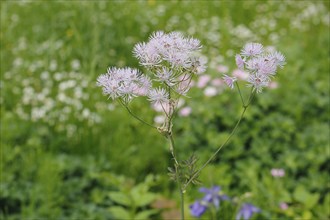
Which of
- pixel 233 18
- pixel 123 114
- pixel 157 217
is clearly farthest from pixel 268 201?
pixel 233 18

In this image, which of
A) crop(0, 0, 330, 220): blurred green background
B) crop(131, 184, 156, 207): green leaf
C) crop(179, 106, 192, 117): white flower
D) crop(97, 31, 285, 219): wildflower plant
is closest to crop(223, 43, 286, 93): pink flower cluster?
crop(97, 31, 285, 219): wildflower plant

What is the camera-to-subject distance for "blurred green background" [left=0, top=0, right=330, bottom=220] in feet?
7.06

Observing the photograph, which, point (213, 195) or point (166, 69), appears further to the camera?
point (213, 195)

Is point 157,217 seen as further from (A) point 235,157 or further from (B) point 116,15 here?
(B) point 116,15

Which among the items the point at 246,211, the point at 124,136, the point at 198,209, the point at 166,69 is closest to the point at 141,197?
the point at 198,209

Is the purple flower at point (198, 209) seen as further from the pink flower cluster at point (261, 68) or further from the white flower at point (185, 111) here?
the white flower at point (185, 111)

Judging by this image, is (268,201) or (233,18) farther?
→ (233,18)

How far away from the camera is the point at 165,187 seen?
2.45 m

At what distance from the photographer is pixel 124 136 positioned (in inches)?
105

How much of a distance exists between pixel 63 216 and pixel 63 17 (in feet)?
7.90

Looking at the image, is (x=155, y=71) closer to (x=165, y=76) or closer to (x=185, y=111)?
(x=165, y=76)

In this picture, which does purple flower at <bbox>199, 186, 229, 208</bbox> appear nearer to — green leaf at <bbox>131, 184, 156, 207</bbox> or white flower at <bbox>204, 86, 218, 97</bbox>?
green leaf at <bbox>131, 184, 156, 207</bbox>

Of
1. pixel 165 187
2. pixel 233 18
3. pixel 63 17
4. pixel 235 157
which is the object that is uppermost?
pixel 233 18

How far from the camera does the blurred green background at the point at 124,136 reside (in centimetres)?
215
